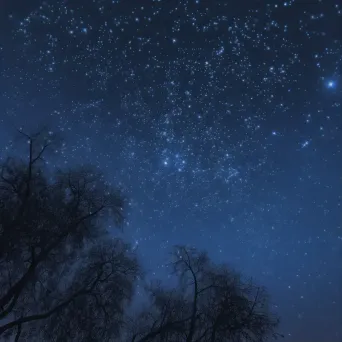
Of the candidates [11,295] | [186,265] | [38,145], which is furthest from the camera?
[186,265]

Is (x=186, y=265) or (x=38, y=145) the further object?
(x=186, y=265)

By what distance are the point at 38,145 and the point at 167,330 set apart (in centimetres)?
1137

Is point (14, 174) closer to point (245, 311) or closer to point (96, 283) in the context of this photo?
Answer: point (96, 283)

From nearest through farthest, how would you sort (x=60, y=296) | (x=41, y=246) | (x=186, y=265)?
(x=41, y=246) → (x=60, y=296) → (x=186, y=265)

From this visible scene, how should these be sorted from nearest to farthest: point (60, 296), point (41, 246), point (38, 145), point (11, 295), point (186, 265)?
1. point (11, 295)
2. point (41, 246)
3. point (38, 145)
4. point (60, 296)
5. point (186, 265)

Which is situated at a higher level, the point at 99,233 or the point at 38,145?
the point at 38,145

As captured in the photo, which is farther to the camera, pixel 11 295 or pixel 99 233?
pixel 99 233

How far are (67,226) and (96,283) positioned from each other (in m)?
3.14

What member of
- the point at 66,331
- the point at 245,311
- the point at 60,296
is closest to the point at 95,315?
the point at 66,331

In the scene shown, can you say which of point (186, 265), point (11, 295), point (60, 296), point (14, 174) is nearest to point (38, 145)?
point (14, 174)

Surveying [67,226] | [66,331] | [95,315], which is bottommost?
[66,331]

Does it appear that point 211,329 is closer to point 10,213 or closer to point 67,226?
point 67,226

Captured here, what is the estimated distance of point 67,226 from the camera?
15.2m

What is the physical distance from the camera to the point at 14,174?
14.9m
